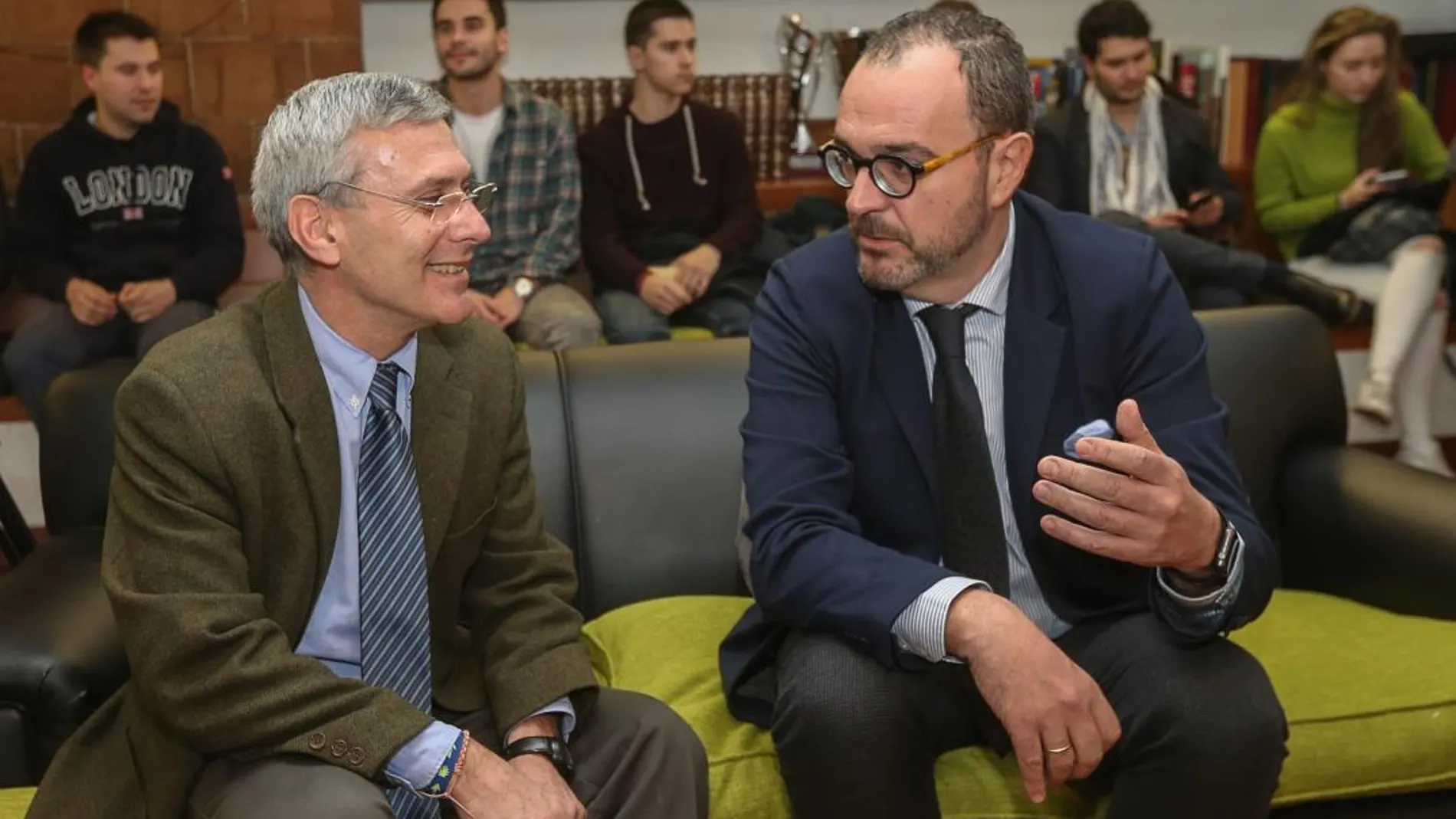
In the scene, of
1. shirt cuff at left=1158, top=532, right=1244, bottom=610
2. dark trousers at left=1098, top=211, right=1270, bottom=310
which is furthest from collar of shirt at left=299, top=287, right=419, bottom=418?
dark trousers at left=1098, top=211, right=1270, bottom=310

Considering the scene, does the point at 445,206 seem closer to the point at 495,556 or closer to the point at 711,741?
the point at 495,556

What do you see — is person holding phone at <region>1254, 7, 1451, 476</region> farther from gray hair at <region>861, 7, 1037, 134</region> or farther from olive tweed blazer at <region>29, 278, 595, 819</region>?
olive tweed blazer at <region>29, 278, 595, 819</region>

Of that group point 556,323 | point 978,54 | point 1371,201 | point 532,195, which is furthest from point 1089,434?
point 1371,201

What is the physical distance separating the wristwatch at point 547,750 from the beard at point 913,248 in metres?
0.65

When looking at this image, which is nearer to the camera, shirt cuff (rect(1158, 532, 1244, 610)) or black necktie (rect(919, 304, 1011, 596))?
shirt cuff (rect(1158, 532, 1244, 610))

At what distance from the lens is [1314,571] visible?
237 cm

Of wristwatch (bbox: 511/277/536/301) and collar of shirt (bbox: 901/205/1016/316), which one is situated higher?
collar of shirt (bbox: 901/205/1016/316)

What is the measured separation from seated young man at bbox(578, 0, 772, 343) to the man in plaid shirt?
9cm

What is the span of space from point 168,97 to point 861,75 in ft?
9.15

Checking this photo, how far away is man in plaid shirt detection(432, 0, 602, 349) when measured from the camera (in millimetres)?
3697

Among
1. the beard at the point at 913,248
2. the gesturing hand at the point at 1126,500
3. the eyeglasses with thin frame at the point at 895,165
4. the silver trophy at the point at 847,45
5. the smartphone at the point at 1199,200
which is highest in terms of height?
the silver trophy at the point at 847,45

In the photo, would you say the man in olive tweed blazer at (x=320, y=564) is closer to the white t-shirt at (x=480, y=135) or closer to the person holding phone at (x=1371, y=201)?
the white t-shirt at (x=480, y=135)

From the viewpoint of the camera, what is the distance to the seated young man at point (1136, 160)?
398 centimetres

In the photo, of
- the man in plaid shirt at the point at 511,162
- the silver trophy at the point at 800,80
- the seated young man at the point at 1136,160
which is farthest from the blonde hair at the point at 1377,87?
the man in plaid shirt at the point at 511,162
